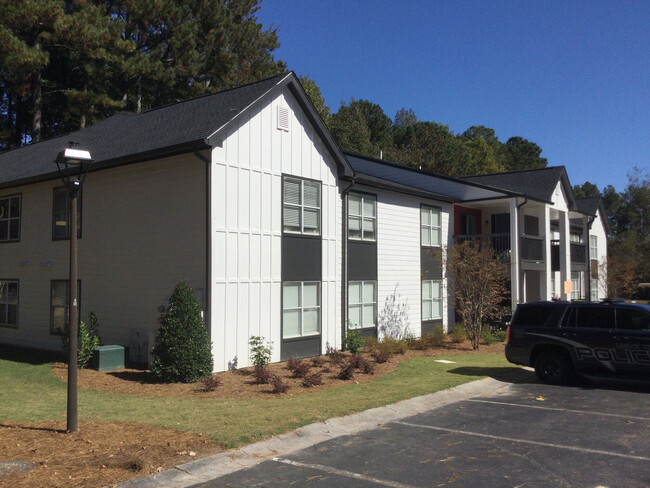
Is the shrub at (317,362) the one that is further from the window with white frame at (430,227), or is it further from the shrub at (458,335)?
the window with white frame at (430,227)

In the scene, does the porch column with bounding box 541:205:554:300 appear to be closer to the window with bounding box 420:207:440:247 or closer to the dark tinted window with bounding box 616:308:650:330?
the window with bounding box 420:207:440:247

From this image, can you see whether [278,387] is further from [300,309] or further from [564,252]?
[564,252]

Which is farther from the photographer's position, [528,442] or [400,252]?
[400,252]

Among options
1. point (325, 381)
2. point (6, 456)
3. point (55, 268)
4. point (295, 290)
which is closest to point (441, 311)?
point (295, 290)

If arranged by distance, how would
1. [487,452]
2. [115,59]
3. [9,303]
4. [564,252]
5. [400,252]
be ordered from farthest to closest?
[115,59] → [564,252] → [400,252] → [9,303] → [487,452]

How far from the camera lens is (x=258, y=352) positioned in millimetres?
14727

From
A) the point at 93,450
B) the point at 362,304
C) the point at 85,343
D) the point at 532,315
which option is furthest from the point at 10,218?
the point at 532,315

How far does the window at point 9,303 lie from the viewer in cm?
1921

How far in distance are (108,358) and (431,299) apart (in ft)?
40.6

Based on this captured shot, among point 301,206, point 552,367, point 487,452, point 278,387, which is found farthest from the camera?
point 301,206

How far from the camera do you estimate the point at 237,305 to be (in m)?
14.4

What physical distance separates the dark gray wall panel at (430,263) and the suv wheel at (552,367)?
9178 mm

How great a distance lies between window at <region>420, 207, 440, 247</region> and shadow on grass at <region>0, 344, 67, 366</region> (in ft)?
42.1

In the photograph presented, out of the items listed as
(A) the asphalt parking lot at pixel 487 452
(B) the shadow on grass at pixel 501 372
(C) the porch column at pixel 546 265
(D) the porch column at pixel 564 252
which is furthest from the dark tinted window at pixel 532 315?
(D) the porch column at pixel 564 252
